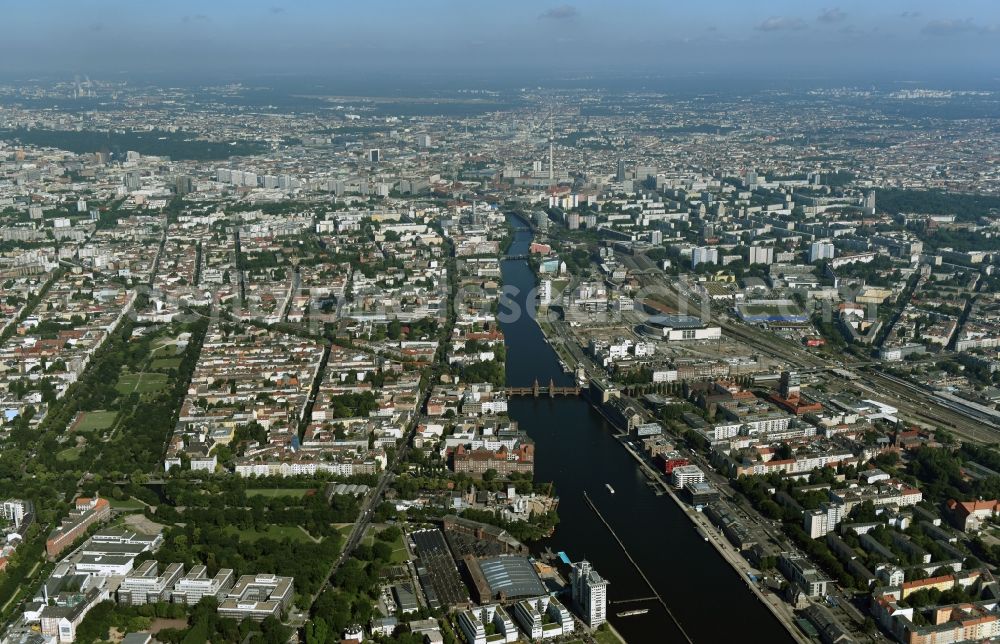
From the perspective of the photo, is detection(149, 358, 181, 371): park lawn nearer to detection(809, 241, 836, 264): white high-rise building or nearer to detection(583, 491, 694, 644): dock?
detection(583, 491, 694, 644): dock

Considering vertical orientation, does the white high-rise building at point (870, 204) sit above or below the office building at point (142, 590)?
above

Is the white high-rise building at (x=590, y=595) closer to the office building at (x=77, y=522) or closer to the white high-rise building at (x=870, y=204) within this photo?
the office building at (x=77, y=522)

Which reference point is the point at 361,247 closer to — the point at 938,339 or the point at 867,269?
the point at 867,269

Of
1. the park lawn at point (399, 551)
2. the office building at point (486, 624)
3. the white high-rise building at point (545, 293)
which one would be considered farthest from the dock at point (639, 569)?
the white high-rise building at point (545, 293)

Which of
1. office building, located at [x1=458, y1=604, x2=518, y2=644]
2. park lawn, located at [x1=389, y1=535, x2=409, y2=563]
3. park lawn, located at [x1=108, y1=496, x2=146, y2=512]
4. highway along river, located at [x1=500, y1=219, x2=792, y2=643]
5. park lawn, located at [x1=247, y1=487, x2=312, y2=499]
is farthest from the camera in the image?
park lawn, located at [x1=247, y1=487, x2=312, y2=499]

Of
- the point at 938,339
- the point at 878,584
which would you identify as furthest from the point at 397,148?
the point at 878,584

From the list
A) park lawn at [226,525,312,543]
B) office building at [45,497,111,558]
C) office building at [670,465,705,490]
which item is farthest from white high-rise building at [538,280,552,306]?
office building at [45,497,111,558]

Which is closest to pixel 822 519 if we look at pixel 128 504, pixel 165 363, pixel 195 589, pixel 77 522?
pixel 195 589

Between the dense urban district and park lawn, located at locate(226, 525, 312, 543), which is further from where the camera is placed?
park lawn, located at locate(226, 525, 312, 543)
